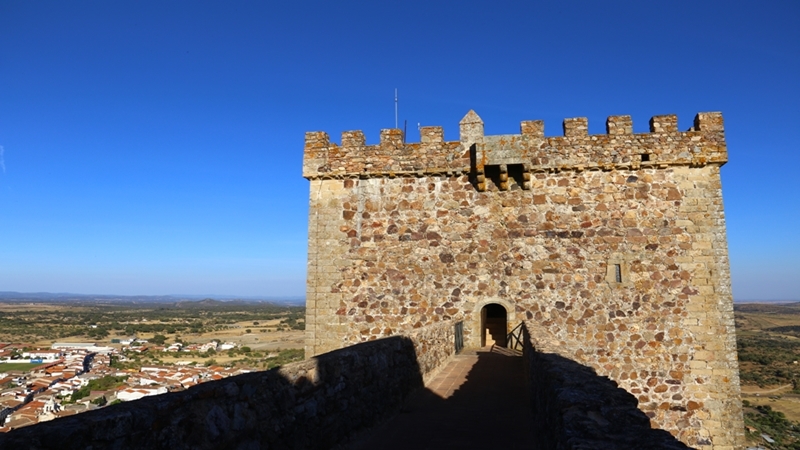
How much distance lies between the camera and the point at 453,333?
1100 cm

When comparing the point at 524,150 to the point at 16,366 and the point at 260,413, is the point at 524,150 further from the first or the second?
the point at 16,366

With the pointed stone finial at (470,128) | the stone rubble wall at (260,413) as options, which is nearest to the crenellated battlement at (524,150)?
the pointed stone finial at (470,128)

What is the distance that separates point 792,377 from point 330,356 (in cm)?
5531

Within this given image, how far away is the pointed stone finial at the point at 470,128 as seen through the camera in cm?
1173

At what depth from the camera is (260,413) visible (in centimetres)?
369

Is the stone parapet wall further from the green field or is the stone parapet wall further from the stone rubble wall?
the green field

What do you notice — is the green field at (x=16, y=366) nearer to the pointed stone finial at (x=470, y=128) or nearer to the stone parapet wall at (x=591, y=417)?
the pointed stone finial at (x=470, y=128)

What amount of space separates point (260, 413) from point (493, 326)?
424 inches

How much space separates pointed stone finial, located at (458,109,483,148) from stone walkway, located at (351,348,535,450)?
501 centimetres

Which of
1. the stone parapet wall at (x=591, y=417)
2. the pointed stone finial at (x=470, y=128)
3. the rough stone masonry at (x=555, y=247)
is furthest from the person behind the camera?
the pointed stone finial at (x=470, y=128)

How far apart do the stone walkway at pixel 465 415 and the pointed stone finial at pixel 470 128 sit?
5.01 m

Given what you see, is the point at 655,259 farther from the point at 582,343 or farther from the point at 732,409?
the point at 732,409

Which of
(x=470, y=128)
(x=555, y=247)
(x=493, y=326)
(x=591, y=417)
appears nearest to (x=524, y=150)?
(x=470, y=128)

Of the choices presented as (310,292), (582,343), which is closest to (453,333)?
(582,343)
